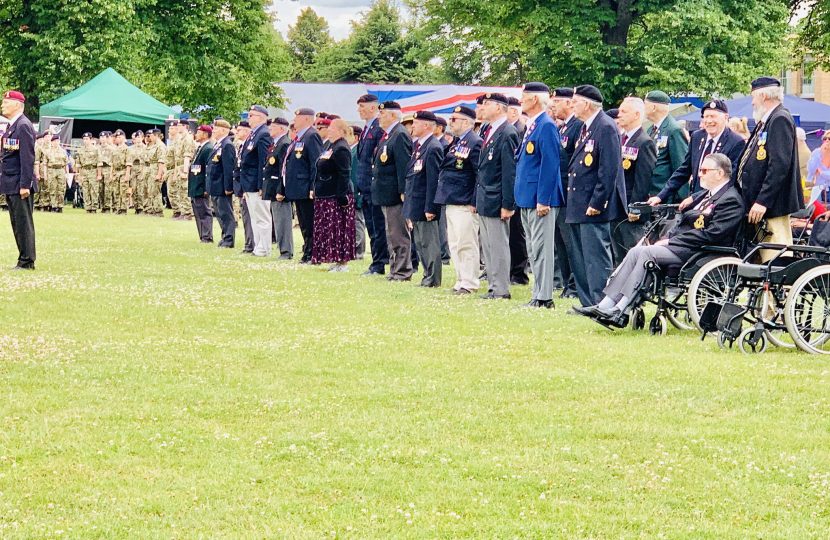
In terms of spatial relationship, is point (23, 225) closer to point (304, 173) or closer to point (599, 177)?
point (304, 173)

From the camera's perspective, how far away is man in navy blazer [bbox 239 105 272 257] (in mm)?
18406

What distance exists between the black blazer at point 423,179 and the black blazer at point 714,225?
13.9ft

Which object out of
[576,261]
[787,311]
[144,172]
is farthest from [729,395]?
[144,172]

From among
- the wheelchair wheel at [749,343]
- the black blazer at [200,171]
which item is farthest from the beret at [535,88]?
the black blazer at [200,171]

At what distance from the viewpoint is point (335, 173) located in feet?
53.2

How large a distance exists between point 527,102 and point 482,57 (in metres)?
52.5

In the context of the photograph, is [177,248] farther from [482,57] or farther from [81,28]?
[482,57]

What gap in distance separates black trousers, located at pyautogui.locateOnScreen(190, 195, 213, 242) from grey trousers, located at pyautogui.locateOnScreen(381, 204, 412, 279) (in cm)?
652

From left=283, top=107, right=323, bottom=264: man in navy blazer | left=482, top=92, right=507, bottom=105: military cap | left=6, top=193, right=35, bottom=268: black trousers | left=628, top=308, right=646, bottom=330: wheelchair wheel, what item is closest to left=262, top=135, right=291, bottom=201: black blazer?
left=283, top=107, right=323, bottom=264: man in navy blazer

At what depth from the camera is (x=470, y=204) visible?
529 inches

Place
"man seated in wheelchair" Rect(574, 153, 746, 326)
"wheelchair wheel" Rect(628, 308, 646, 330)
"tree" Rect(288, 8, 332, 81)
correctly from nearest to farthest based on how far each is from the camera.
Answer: "man seated in wheelchair" Rect(574, 153, 746, 326) < "wheelchair wheel" Rect(628, 308, 646, 330) < "tree" Rect(288, 8, 332, 81)

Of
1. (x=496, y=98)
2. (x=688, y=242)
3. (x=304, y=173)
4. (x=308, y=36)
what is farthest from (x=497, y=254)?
(x=308, y=36)

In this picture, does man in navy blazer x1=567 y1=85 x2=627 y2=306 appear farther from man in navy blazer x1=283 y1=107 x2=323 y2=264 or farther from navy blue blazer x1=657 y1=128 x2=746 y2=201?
man in navy blazer x1=283 y1=107 x2=323 y2=264

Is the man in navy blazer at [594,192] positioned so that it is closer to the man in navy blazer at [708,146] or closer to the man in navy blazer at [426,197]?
the man in navy blazer at [708,146]
